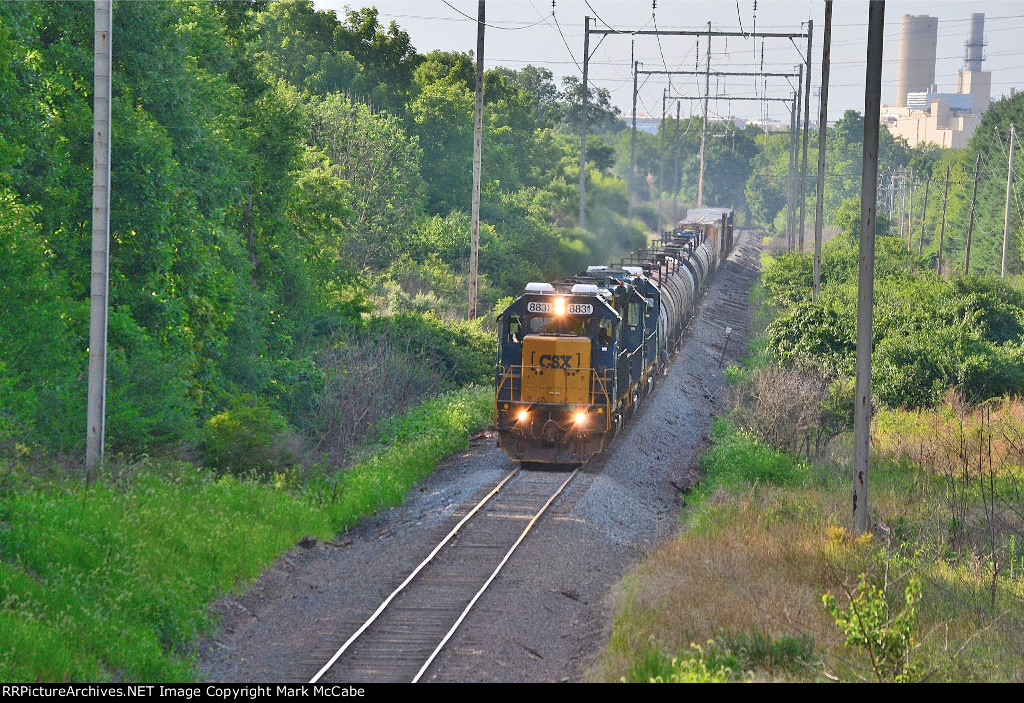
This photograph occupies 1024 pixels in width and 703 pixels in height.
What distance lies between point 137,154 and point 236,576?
11.5 m

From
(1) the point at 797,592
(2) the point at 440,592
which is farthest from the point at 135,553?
(1) the point at 797,592

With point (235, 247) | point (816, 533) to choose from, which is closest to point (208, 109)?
point (235, 247)

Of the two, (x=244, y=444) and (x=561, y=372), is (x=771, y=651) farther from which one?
(x=244, y=444)

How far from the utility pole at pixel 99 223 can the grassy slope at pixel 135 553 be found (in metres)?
0.94

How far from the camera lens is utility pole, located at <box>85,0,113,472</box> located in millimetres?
16250

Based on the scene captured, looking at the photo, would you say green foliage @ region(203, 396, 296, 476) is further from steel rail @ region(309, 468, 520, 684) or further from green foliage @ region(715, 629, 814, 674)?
green foliage @ region(715, 629, 814, 674)

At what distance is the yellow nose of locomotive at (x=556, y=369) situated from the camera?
72.1ft

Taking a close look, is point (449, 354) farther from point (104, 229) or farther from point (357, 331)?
point (104, 229)

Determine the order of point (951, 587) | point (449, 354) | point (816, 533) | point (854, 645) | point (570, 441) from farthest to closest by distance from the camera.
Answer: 1. point (449, 354)
2. point (570, 441)
3. point (816, 533)
4. point (951, 587)
5. point (854, 645)

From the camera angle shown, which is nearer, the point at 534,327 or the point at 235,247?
the point at 534,327

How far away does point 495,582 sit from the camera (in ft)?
48.3

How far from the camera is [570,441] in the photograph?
22625 millimetres

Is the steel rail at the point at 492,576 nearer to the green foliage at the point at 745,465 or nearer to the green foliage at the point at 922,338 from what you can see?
the green foliage at the point at 745,465

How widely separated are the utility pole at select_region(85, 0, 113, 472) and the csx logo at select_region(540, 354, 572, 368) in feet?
28.8
